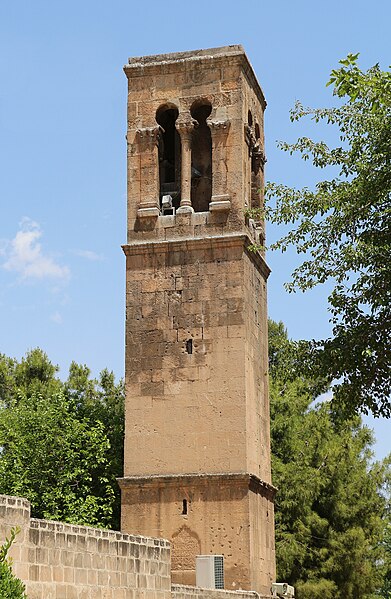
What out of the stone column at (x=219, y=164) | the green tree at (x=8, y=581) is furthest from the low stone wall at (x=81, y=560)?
the stone column at (x=219, y=164)

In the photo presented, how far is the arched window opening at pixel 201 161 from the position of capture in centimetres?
2492

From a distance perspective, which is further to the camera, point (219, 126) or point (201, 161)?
point (201, 161)

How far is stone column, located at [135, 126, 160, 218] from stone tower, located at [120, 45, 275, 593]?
0.09ft

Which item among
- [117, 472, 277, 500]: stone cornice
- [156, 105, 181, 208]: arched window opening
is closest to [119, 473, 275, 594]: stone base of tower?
[117, 472, 277, 500]: stone cornice

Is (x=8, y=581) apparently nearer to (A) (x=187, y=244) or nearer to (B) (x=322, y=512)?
(A) (x=187, y=244)

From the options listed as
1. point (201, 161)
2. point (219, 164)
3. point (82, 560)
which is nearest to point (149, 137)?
point (201, 161)

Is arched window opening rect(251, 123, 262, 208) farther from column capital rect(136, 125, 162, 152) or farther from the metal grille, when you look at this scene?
the metal grille

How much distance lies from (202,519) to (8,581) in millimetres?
11482

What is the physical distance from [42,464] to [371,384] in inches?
423

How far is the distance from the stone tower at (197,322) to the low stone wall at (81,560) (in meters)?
5.86

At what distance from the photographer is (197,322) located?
2294 cm

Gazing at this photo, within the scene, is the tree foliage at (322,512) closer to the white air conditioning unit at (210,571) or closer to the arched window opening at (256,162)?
the arched window opening at (256,162)

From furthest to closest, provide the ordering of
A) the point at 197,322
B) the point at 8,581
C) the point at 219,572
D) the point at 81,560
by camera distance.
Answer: the point at 197,322 → the point at 219,572 → the point at 81,560 → the point at 8,581

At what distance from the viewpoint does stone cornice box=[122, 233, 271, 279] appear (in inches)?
911
